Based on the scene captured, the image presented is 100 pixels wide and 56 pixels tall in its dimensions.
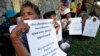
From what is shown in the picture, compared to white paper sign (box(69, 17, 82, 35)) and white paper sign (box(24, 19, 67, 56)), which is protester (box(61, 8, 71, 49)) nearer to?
white paper sign (box(69, 17, 82, 35))

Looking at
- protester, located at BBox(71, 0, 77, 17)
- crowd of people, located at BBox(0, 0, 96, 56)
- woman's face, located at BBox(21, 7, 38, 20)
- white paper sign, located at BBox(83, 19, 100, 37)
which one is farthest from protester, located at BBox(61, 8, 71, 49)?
woman's face, located at BBox(21, 7, 38, 20)

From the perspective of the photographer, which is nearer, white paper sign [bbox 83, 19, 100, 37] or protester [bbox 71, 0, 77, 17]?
white paper sign [bbox 83, 19, 100, 37]

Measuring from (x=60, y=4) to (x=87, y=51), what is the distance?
1.61 metres

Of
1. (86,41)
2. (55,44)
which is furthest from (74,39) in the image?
(55,44)

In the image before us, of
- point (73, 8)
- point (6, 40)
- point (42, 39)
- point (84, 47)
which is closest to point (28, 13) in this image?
point (42, 39)

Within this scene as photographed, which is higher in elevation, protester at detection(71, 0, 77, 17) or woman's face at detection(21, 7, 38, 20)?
woman's face at detection(21, 7, 38, 20)

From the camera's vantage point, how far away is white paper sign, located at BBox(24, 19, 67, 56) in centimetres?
271

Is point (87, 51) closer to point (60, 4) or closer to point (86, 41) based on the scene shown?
point (86, 41)

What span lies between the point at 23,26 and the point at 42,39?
1.09ft

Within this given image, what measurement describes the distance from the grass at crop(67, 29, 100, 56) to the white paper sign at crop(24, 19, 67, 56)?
311 centimetres

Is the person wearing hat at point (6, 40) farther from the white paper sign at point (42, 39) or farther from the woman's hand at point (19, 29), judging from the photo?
the woman's hand at point (19, 29)

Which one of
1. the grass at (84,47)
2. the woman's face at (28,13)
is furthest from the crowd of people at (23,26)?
the grass at (84,47)

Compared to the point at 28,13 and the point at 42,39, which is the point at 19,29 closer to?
the point at 42,39

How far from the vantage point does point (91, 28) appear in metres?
7.25
